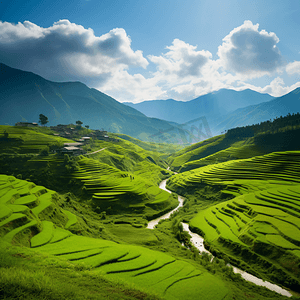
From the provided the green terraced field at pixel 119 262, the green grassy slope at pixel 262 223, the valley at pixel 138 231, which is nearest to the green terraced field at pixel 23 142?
the valley at pixel 138 231

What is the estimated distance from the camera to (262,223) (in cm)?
2939

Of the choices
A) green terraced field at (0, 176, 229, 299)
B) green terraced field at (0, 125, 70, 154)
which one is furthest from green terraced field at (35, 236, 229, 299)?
green terraced field at (0, 125, 70, 154)

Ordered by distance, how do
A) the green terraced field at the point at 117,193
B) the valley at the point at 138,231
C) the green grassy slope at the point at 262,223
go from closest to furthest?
the valley at the point at 138,231
the green grassy slope at the point at 262,223
the green terraced field at the point at 117,193

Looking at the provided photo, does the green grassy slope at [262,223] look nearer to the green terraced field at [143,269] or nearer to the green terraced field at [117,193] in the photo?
the green terraced field at [143,269]

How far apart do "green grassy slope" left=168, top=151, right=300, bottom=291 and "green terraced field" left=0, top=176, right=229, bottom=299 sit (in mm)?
10542

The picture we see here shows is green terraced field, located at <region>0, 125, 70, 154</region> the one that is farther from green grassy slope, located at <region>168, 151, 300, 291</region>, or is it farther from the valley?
green grassy slope, located at <region>168, 151, 300, 291</region>

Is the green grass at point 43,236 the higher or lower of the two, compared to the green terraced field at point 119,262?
higher

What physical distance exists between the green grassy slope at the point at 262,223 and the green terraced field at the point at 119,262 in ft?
34.6

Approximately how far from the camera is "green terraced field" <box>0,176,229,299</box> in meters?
15.6

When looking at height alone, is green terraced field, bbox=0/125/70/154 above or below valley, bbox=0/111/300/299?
above

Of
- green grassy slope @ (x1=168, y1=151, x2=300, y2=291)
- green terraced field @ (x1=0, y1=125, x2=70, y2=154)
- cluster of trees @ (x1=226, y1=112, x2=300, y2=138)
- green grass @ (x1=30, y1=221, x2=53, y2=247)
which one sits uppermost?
green terraced field @ (x1=0, y1=125, x2=70, y2=154)

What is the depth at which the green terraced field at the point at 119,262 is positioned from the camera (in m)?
15.6

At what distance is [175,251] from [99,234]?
14304 millimetres

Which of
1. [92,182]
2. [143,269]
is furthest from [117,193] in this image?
[143,269]
